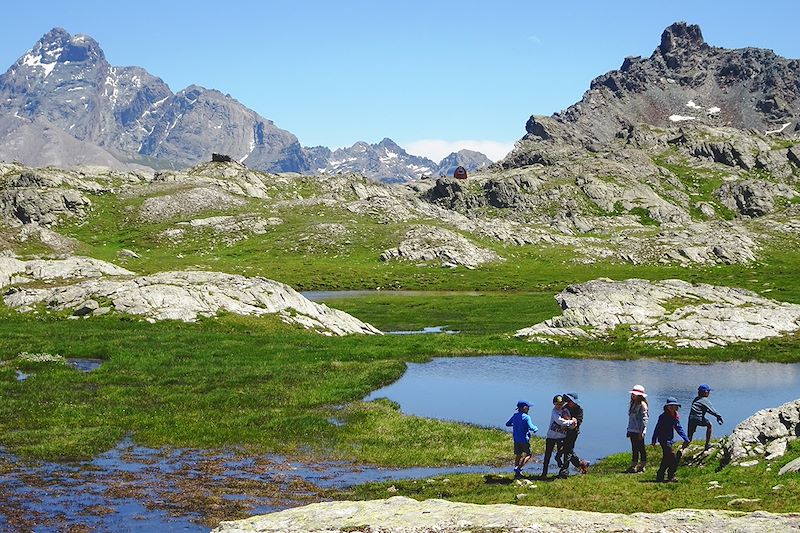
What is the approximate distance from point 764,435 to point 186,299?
61.0 metres

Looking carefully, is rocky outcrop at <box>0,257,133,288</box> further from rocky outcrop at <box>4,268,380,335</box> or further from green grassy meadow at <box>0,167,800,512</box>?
green grassy meadow at <box>0,167,800,512</box>

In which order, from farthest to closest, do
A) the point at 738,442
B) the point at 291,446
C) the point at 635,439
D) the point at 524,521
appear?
the point at 291,446 < the point at 635,439 < the point at 738,442 < the point at 524,521

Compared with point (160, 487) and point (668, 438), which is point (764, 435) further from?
point (160, 487)

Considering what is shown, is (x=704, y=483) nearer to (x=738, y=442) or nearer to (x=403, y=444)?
(x=738, y=442)

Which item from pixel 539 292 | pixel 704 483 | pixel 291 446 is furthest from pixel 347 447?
pixel 539 292

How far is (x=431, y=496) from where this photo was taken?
26047mm

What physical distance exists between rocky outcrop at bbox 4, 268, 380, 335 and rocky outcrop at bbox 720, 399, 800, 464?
5344cm

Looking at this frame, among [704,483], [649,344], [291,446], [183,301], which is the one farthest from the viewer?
[183,301]

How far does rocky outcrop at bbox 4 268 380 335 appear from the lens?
7356 centimetres

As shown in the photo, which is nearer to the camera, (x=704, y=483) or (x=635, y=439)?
(x=704, y=483)

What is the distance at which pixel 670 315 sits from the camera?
78.6 meters

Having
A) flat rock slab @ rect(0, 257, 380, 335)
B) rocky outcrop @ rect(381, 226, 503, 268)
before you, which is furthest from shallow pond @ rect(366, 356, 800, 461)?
rocky outcrop @ rect(381, 226, 503, 268)

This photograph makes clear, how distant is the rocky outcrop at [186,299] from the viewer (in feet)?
241

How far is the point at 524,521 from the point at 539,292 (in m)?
115
